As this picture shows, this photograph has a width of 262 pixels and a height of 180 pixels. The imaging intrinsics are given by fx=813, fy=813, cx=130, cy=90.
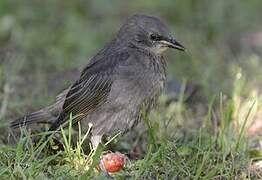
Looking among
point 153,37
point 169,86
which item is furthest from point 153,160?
point 169,86

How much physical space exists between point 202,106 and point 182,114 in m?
0.34

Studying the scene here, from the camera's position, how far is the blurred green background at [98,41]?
27.9 ft

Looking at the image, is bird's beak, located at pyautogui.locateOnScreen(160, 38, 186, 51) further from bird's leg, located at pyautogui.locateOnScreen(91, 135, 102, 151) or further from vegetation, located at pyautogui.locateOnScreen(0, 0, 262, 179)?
bird's leg, located at pyautogui.locateOnScreen(91, 135, 102, 151)

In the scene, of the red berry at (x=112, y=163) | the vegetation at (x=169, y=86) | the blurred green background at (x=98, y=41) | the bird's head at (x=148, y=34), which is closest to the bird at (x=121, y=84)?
the bird's head at (x=148, y=34)

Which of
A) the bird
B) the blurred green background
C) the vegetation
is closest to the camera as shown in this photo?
the vegetation

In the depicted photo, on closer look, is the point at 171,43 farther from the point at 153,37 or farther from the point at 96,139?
the point at 96,139

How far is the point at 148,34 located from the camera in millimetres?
6949

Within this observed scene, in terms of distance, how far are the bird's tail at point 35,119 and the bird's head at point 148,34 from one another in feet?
2.96

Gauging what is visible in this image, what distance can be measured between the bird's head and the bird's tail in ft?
2.96

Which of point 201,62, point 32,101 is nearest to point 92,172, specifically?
point 32,101

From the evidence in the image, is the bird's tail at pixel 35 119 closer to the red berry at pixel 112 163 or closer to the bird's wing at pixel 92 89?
the bird's wing at pixel 92 89

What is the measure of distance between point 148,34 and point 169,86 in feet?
5.38

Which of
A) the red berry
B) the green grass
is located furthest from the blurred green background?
the red berry

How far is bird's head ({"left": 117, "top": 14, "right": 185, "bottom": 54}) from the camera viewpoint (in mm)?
6891
